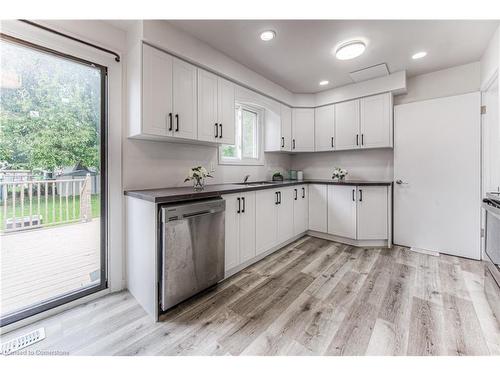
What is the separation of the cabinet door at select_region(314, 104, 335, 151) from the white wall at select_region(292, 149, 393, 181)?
0.30 m

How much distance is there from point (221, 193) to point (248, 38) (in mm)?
1640

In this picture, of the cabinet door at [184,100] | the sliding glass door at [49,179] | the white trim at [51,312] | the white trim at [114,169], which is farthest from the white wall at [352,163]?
the white trim at [51,312]

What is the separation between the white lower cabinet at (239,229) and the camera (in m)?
2.27

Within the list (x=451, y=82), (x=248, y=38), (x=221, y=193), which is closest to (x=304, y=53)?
(x=248, y=38)

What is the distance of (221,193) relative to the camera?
2102 mm

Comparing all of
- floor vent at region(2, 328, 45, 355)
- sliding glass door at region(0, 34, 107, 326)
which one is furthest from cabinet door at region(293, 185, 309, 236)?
floor vent at region(2, 328, 45, 355)

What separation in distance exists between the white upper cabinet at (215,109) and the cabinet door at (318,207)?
1708mm

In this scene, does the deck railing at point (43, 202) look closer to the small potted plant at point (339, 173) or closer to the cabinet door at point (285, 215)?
the cabinet door at point (285, 215)

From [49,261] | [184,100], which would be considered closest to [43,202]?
[49,261]

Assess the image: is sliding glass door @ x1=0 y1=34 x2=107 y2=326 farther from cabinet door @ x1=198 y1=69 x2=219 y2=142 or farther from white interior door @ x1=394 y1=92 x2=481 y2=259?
white interior door @ x1=394 y1=92 x2=481 y2=259

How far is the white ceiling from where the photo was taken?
6.72 feet

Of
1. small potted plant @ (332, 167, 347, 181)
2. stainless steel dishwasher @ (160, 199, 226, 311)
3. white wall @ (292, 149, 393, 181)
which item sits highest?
white wall @ (292, 149, 393, 181)

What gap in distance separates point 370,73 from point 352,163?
4.61 ft

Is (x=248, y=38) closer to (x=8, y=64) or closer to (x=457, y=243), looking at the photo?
(x=8, y=64)
